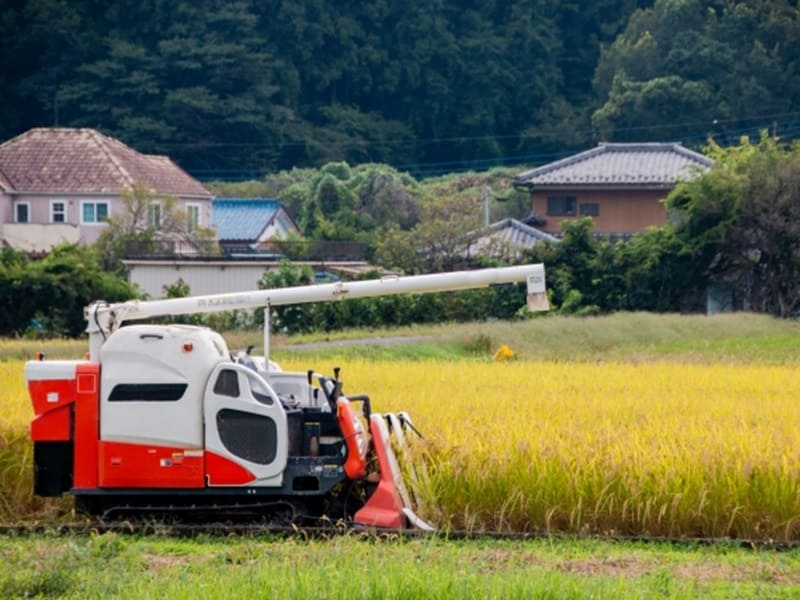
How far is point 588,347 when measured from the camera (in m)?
30.1

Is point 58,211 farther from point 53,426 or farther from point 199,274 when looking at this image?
point 53,426

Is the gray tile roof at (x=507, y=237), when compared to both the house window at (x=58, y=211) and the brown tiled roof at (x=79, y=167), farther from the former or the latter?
the house window at (x=58, y=211)

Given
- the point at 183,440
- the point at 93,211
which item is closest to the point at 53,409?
the point at 183,440

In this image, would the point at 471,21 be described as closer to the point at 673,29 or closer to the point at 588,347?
the point at 673,29

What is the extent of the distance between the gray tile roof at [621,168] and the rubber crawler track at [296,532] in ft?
124

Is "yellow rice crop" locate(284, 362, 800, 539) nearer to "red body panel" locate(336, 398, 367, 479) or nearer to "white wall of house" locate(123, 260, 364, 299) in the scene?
"red body panel" locate(336, 398, 367, 479)

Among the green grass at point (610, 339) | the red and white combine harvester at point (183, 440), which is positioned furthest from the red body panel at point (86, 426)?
the green grass at point (610, 339)

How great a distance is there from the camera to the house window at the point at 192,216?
47.0 meters

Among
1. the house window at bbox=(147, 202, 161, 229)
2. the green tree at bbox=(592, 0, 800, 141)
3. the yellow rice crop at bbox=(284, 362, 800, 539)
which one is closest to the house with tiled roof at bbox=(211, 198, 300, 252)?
the house window at bbox=(147, 202, 161, 229)

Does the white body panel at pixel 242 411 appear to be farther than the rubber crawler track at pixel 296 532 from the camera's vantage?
Yes

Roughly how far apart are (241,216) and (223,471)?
43.1 metres

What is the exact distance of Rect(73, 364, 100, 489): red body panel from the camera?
40.7 ft

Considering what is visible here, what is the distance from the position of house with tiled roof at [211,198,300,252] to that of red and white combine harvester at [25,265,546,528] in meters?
39.5

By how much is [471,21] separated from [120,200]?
24808 millimetres
